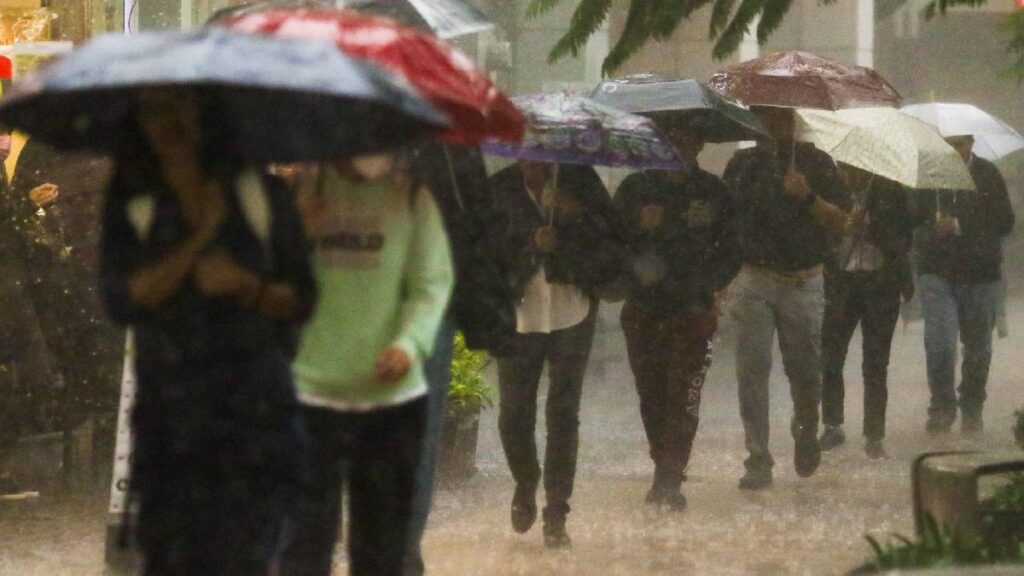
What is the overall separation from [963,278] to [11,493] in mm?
6739

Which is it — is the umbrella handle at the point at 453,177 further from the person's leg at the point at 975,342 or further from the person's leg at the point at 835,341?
the person's leg at the point at 975,342

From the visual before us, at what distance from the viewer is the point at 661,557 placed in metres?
7.91

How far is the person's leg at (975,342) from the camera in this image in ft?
40.2

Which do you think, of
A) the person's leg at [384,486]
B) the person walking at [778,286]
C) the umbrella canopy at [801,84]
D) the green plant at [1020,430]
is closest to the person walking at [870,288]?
the umbrella canopy at [801,84]

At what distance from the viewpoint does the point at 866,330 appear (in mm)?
11125

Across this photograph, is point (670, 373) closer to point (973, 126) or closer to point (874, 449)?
point (874, 449)

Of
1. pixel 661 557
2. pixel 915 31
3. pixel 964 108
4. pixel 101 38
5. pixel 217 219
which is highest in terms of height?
pixel 101 38

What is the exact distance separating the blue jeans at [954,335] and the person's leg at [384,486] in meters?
7.87

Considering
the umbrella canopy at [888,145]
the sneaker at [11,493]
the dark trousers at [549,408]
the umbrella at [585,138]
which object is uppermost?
the umbrella at [585,138]

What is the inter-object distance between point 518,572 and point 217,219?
3792 millimetres

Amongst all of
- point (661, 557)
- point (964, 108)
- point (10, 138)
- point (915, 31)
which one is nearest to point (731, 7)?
point (661, 557)

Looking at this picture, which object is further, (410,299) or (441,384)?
(441,384)

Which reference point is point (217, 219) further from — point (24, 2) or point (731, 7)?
point (24, 2)

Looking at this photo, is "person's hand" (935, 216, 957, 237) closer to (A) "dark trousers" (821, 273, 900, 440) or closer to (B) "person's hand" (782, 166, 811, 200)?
(A) "dark trousers" (821, 273, 900, 440)
